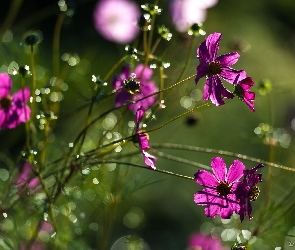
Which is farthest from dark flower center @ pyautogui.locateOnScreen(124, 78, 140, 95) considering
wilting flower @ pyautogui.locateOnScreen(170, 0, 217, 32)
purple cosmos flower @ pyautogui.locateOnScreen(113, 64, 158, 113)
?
wilting flower @ pyautogui.locateOnScreen(170, 0, 217, 32)

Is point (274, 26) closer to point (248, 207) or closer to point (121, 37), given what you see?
point (121, 37)

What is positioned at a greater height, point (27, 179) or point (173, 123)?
A: point (173, 123)

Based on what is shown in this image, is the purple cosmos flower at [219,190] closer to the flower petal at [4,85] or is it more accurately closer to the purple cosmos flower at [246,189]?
the purple cosmos flower at [246,189]

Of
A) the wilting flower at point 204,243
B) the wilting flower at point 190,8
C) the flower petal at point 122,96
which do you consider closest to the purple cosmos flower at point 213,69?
the flower petal at point 122,96

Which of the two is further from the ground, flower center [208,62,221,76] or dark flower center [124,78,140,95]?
flower center [208,62,221,76]

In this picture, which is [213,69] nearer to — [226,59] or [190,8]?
[226,59]

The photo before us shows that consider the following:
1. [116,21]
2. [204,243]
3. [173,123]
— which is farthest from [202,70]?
[173,123]

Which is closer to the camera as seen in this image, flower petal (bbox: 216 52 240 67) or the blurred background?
flower petal (bbox: 216 52 240 67)

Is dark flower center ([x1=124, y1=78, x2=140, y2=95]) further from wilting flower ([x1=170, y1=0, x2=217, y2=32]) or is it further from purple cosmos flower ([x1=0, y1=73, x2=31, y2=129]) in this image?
wilting flower ([x1=170, y1=0, x2=217, y2=32])
